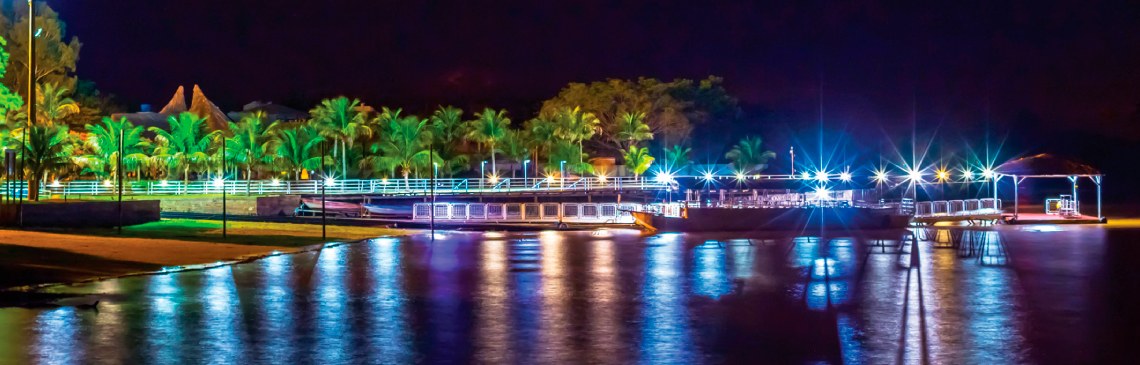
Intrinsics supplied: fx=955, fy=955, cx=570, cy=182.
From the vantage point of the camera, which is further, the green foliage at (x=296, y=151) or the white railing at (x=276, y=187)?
the green foliage at (x=296, y=151)

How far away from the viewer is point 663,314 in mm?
13797

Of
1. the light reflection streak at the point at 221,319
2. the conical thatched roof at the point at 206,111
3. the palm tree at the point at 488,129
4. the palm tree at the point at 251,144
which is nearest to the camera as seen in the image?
the light reflection streak at the point at 221,319

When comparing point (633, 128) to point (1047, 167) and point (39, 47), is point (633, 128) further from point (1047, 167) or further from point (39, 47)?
point (1047, 167)

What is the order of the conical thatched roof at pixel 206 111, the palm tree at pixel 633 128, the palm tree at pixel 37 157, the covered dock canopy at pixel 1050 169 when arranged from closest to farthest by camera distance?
1. the palm tree at pixel 37 157
2. the covered dock canopy at pixel 1050 169
3. the conical thatched roof at pixel 206 111
4. the palm tree at pixel 633 128

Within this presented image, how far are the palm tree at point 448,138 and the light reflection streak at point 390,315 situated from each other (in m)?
57.6

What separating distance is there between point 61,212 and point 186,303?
19867 millimetres

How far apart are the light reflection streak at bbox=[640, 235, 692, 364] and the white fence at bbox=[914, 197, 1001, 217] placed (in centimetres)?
2440

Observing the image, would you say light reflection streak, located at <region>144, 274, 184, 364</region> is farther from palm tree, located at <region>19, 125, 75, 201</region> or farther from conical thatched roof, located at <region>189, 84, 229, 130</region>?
conical thatched roof, located at <region>189, 84, 229, 130</region>

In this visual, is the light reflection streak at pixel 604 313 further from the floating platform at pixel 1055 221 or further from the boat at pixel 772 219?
the floating platform at pixel 1055 221

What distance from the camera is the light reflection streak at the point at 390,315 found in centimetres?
1092

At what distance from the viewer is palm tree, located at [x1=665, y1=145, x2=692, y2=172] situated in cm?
10088

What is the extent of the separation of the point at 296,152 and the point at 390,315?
63.2 m

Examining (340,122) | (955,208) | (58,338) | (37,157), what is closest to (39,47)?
(340,122)

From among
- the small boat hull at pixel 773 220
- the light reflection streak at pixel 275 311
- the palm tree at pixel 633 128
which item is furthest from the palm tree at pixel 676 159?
the light reflection streak at pixel 275 311
